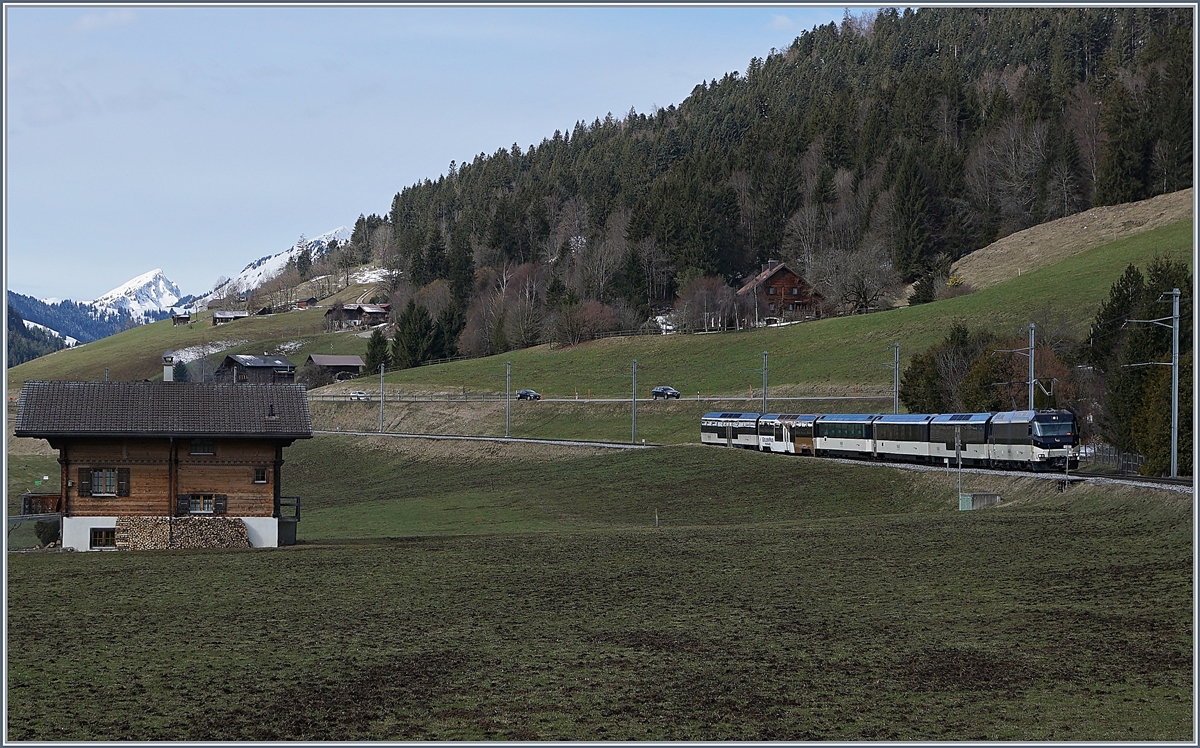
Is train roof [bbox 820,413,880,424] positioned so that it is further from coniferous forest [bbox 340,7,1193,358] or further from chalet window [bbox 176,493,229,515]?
coniferous forest [bbox 340,7,1193,358]

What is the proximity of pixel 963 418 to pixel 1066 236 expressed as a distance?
298 ft

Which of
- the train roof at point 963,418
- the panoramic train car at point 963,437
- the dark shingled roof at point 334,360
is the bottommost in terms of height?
the panoramic train car at point 963,437

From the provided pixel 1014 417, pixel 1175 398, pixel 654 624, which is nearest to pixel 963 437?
pixel 1014 417

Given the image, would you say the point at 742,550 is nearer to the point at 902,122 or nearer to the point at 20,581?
the point at 20,581

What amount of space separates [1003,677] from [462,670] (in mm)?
10278

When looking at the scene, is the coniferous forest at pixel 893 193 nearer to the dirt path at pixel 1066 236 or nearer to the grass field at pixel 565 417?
the dirt path at pixel 1066 236

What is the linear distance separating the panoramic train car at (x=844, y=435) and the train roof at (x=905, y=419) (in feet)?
3.50

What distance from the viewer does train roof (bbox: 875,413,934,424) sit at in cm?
6875

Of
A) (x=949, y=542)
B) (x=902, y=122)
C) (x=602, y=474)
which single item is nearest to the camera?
(x=949, y=542)

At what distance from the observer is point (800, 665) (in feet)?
77.3

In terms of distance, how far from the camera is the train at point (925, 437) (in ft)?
194

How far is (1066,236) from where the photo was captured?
145 metres

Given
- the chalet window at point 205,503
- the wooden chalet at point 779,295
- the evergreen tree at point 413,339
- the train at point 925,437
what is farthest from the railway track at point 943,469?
the wooden chalet at point 779,295

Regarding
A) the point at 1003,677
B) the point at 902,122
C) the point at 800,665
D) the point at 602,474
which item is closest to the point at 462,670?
the point at 800,665
